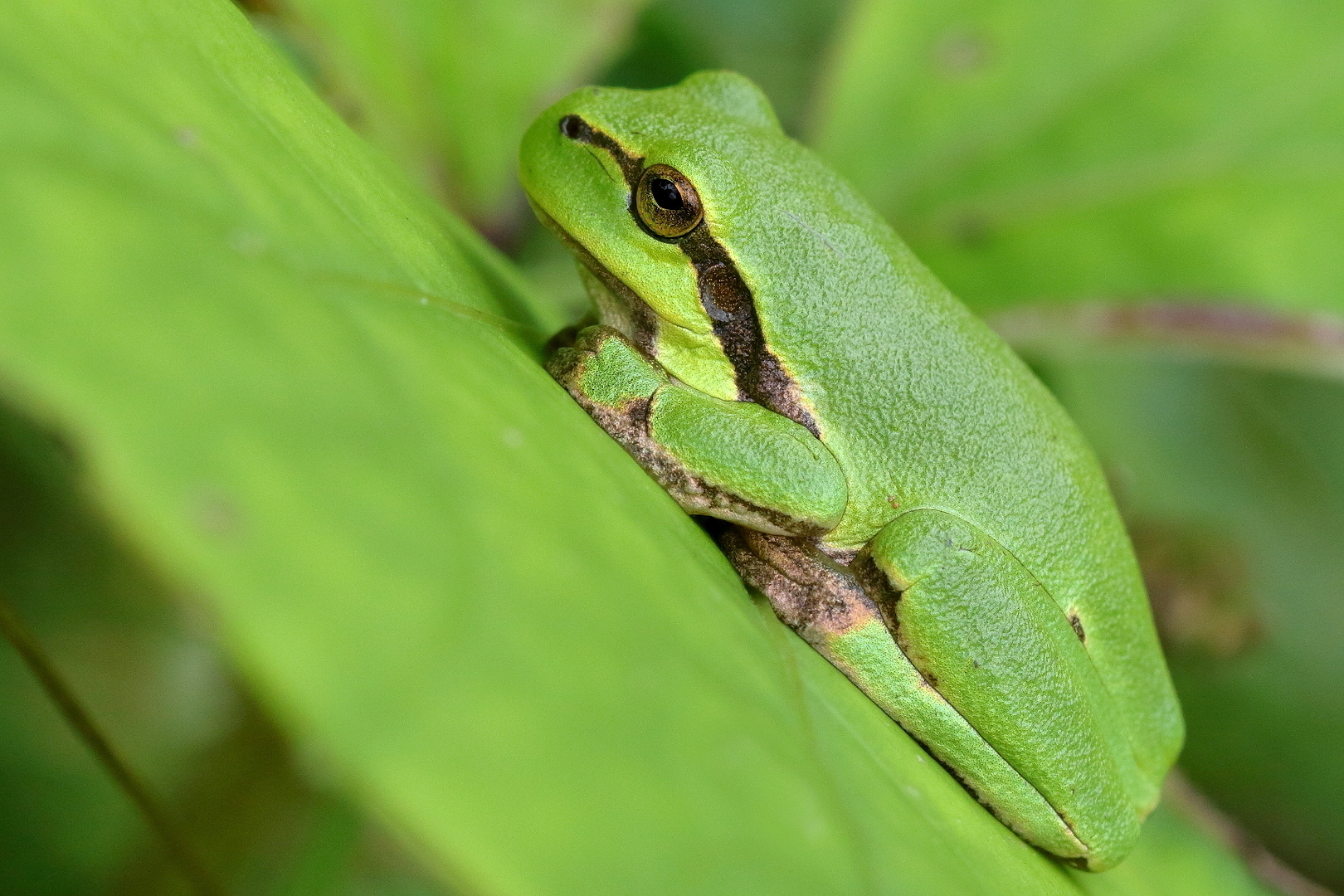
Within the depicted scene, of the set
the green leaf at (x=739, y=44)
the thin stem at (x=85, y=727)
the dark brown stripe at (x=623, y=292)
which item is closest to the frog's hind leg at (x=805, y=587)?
the dark brown stripe at (x=623, y=292)

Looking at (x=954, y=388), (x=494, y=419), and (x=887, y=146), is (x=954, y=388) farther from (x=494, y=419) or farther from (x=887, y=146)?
(x=887, y=146)

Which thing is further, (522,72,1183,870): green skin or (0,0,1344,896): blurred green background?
(522,72,1183,870): green skin

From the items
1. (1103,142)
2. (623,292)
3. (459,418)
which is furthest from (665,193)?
(1103,142)

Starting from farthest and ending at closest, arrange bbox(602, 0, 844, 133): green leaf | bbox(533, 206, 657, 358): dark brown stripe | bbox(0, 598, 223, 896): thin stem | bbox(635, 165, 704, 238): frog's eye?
1. bbox(602, 0, 844, 133): green leaf
2. bbox(533, 206, 657, 358): dark brown stripe
3. bbox(635, 165, 704, 238): frog's eye
4. bbox(0, 598, 223, 896): thin stem

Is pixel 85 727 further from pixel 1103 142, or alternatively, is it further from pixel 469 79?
pixel 1103 142

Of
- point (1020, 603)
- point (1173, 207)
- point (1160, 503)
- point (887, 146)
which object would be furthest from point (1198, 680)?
point (1020, 603)

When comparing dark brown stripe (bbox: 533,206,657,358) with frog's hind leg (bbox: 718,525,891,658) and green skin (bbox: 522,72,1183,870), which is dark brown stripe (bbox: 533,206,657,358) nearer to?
green skin (bbox: 522,72,1183,870)

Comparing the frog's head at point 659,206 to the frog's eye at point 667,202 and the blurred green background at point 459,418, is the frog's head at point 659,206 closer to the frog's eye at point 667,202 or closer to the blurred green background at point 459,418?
the frog's eye at point 667,202

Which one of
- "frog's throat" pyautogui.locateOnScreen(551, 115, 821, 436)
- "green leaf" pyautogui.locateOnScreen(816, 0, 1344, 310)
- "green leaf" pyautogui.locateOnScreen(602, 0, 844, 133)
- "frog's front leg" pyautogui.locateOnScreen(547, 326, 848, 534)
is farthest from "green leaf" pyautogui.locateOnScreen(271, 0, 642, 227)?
"green leaf" pyautogui.locateOnScreen(602, 0, 844, 133)
